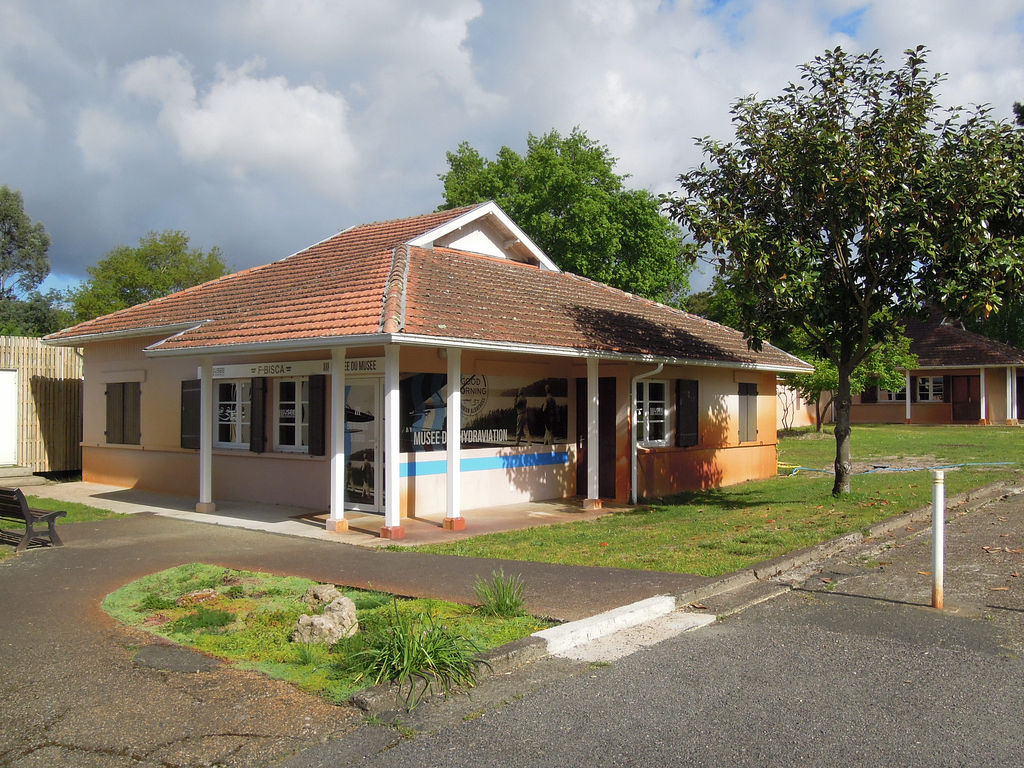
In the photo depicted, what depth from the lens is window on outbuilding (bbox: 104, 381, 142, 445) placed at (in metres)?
17.4

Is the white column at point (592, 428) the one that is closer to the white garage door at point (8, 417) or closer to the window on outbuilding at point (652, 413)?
the window on outbuilding at point (652, 413)

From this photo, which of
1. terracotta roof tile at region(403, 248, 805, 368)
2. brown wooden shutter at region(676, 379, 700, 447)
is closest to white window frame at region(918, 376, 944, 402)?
terracotta roof tile at region(403, 248, 805, 368)

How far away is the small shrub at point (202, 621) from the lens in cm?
689

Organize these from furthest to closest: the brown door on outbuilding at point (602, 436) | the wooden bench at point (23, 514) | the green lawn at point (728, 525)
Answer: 1. the brown door on outbuilding at point (602, 436)
2. the wooden bench at point (23, 514)
3. the green lawn at point (728, 525)

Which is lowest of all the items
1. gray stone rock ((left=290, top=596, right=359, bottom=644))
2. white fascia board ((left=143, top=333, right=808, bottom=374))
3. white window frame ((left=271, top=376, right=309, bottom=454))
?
gray stone rock ((left=290, top=596, right=359, bottom=644))

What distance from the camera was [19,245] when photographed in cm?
4603

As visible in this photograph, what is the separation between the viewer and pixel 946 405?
1636 inches

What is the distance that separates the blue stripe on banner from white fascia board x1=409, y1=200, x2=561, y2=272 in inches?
155

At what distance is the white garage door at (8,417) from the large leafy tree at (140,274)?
15.2 meters

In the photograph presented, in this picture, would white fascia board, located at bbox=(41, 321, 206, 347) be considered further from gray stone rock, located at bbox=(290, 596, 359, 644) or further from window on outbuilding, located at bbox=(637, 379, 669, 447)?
gray stone rock, located at bbox=(290, 596, 359, 644)

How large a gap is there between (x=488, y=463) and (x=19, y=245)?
41.6 metres

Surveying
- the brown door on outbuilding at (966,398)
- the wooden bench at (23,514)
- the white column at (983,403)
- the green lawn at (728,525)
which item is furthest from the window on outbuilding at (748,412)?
the brown door on outbuilding at (966,398)

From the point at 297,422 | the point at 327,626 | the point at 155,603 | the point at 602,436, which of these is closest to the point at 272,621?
the point at 327,626

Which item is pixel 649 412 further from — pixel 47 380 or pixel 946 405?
pixel 946 405
